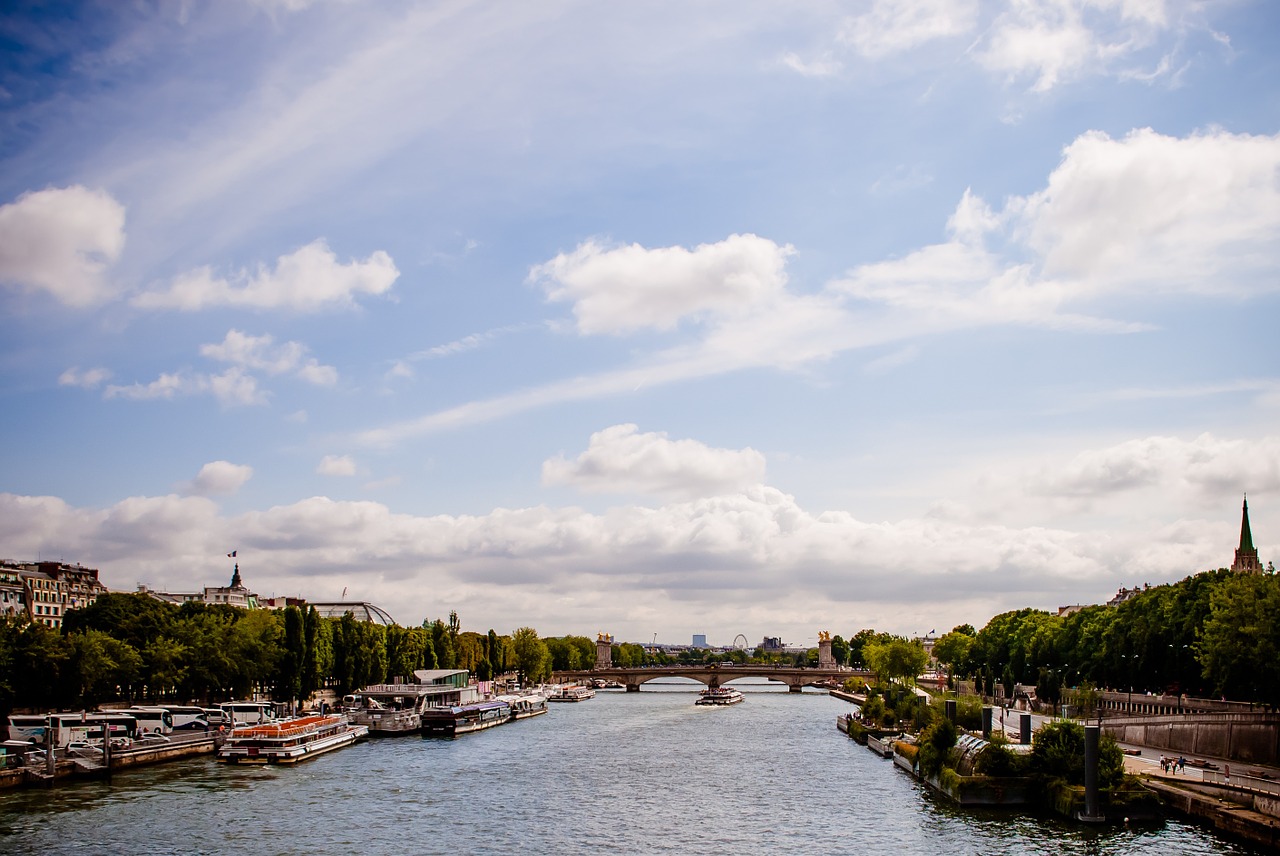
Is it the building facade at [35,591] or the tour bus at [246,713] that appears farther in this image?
the building facade at [35,591]

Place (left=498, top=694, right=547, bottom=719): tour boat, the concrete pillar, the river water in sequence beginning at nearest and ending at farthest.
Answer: the river water → the concrete pillar → (left=498, top=694, right=547, bottom=719): tour boat

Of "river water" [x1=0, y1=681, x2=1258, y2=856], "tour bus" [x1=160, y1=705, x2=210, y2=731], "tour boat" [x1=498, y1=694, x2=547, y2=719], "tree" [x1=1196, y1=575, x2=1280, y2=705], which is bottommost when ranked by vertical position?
"tour boat" [x1=498, y1=694, x2=547, y2=719]

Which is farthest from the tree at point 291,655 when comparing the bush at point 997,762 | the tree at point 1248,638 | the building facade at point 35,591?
Answer: the tree at point 1248,638

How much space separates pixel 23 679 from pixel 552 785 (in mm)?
43491

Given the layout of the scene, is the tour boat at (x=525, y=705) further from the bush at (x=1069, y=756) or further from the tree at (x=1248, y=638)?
the bush at (x=1069, y=756)

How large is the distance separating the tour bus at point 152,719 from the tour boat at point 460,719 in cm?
3465

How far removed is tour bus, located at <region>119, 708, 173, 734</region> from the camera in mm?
96750

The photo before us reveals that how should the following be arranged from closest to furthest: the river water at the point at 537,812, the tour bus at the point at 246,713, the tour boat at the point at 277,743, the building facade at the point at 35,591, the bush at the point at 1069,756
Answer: the river water at the point at 537,812 < the bush at the point at 1069,756 < the tour boat at the point at 277,743 < the tour bus at the point at 246,713 < the building facade at the point at 35,591

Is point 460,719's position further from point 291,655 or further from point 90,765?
point 90,765

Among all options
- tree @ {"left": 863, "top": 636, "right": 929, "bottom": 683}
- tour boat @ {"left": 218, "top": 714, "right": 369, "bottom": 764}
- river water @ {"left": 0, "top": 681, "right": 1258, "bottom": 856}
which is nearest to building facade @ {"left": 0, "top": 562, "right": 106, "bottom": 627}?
tour boat @ {"left": 218, "top": 714, "right": 369, "bottom": 764}

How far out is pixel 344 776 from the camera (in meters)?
85.9

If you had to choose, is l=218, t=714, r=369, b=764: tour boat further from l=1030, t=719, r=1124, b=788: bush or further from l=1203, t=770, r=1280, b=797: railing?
l=1203, t=770, r=1280, b=797: railing

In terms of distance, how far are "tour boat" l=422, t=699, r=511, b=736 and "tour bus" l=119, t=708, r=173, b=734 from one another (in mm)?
34650

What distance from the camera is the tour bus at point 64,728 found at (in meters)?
85.3
